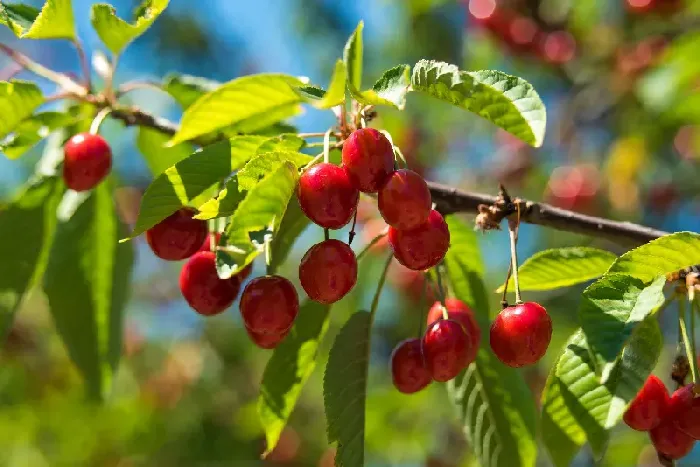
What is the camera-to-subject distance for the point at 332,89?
1.22 meters

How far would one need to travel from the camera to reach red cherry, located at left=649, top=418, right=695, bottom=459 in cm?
161

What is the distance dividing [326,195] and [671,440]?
0.95m

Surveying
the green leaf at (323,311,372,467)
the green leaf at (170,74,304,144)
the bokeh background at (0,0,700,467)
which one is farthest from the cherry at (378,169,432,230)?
the bokeh background at (0,0,700,467)

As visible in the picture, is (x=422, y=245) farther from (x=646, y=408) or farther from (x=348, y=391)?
(x=646, y=408)

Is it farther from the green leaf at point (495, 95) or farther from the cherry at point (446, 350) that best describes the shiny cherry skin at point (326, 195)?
the cherry at point (446, 350)

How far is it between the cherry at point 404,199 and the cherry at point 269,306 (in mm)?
324

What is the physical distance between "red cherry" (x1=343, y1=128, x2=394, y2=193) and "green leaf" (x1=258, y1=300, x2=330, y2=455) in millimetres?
562

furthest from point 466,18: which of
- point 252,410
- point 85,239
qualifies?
point 85,239

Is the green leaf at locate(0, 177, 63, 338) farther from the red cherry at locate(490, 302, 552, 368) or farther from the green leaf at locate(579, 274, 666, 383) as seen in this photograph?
the green leaf at locate(579, 274, 666, 383)

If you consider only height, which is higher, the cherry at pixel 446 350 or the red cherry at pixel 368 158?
the red cherry at pixel 368 158

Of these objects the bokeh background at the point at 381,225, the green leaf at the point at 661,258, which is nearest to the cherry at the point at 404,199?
the green leaf at the point at 661,258

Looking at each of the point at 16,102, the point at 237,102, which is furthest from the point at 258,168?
the point at 16,102

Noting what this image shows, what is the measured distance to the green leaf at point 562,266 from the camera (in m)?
1.72

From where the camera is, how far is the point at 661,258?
4.73ft
